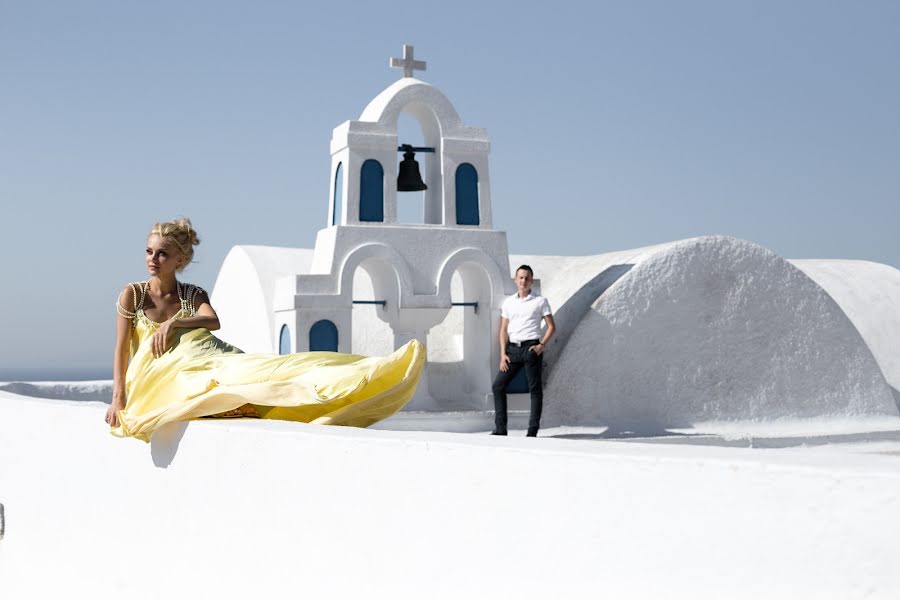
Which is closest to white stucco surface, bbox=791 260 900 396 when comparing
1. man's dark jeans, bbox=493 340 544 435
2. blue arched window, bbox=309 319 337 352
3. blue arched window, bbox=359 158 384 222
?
blue arched window, bbox=359 158 384 222

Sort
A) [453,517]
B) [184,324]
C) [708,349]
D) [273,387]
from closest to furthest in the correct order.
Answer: [453,517] → [273,387] → [184,324] → [708,349]

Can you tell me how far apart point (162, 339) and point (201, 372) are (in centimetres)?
33

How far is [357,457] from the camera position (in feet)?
11.7

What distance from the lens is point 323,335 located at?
10398mm

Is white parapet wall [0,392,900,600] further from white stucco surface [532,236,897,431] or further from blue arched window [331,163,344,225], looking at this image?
white stucco surface [532,236,897,431]

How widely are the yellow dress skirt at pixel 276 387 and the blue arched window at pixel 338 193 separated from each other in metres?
5.68

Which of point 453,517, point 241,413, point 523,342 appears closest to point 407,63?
point 523,342

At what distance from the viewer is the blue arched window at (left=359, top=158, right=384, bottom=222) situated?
1058 cm

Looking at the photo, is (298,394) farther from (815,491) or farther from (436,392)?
(436,392)

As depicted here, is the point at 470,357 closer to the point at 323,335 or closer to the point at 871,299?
the point at 323,335

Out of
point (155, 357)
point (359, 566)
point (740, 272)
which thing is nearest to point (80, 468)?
point (155, 357)

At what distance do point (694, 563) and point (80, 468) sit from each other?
400 cm

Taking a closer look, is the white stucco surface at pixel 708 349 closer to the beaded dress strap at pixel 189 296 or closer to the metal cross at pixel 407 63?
the metal cross at pixel 407 63

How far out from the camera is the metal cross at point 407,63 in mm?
11161
